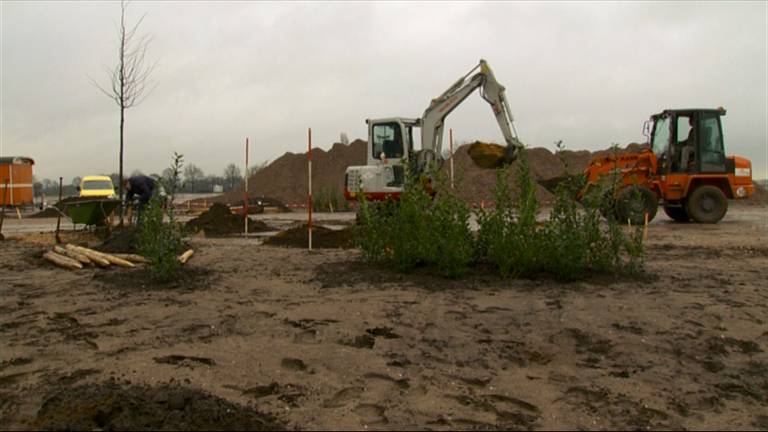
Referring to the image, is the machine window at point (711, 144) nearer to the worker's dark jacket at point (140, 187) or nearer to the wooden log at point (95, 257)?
the worker's dark jacket at point (140, 187)

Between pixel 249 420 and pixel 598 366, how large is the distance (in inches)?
107

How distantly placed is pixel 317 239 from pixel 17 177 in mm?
25375

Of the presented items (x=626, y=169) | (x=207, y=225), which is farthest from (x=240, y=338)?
(x=626, y=169)

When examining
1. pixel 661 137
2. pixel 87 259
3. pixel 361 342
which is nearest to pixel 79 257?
pixel 87 259

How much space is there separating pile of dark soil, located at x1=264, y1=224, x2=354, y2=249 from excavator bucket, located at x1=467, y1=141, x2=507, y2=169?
3912 millimetres

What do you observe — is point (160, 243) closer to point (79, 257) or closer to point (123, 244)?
point (79, 257)

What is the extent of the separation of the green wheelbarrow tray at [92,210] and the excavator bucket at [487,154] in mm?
8168

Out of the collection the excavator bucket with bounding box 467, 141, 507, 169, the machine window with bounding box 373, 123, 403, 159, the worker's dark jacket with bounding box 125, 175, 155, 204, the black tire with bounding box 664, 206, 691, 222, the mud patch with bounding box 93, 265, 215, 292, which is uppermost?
the machine window with bounding box 373, 123, 403, 159

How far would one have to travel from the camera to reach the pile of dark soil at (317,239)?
13.0 m

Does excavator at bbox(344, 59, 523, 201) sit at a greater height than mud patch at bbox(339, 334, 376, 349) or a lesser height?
greater

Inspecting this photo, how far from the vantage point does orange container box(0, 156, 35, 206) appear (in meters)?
31.8

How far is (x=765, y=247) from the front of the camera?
12.2 meters

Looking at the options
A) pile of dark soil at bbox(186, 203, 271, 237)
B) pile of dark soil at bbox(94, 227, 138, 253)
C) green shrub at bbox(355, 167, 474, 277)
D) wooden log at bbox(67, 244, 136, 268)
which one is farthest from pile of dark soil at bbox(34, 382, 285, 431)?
pile of dark soil at bbox(186, 203, 271, 237)

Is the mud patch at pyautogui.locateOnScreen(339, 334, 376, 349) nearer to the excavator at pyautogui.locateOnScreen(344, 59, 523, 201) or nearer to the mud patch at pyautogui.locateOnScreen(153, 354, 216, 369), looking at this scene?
the mud patch at pyautogui.locateOnScreen(153, 354, 216, 369)
